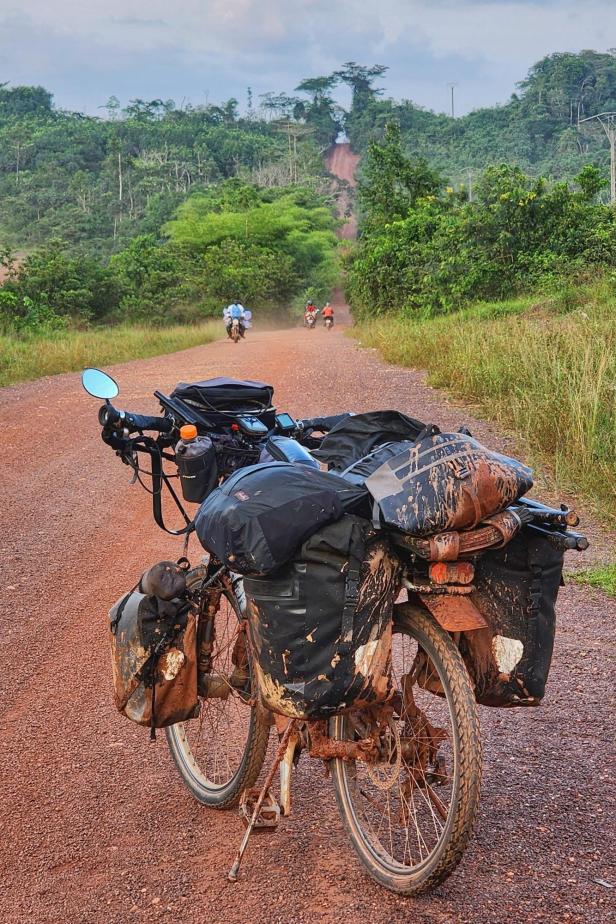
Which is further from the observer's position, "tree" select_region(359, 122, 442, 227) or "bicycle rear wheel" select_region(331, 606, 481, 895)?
"tree" select_region(359, 122, 442, 227)

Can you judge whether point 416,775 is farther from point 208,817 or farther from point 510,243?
point 510,243

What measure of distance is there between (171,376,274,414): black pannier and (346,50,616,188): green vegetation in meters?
88.7

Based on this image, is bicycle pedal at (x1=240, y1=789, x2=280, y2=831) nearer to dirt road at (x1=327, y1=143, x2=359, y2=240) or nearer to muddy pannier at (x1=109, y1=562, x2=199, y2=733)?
muddy pannier at (x1=109, y1=562, x2=199, y2=733)

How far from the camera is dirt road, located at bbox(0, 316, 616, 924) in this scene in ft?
8.70

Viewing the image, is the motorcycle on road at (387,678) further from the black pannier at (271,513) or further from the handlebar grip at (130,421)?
the black pannier at (271,513)

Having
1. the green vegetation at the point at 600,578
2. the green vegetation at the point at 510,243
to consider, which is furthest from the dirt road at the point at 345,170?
the green vegetation at the point at 600,578

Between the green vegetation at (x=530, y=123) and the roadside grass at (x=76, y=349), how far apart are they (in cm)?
6549

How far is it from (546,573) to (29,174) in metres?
91.7

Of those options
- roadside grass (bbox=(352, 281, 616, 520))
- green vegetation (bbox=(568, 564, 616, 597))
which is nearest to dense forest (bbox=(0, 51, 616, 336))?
roadside grass (bbox=(352, 281, 616, 520))

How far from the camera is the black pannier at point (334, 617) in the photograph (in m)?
2.45

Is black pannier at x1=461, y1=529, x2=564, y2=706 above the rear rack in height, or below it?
below

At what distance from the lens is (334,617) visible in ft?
8.07

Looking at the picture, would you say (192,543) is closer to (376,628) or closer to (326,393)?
(376,628)

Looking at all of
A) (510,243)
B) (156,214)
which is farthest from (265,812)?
(156,214)
